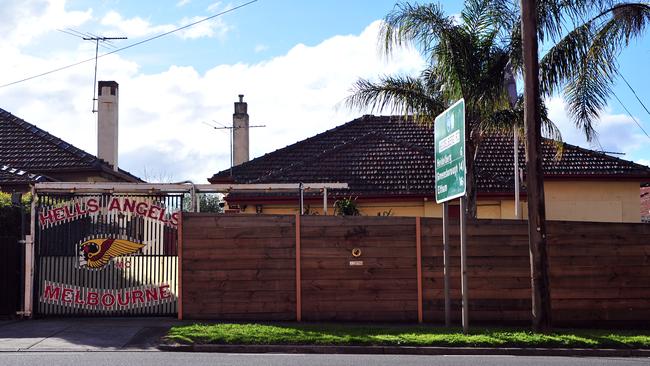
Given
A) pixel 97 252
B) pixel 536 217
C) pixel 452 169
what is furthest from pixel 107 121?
pixel 536 217

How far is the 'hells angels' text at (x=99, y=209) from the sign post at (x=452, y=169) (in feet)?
17.4

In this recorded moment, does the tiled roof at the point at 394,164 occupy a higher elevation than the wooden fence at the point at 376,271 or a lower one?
higher

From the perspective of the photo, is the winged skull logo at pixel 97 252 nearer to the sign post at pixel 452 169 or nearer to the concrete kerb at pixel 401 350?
the concrete kerb at pixel 401 350

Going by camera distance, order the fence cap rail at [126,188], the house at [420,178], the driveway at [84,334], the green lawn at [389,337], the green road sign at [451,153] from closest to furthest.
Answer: the driveway at [84,334] < the green lawn at [389,337] < the green road sign at [451,153] < the fence cap rail at [126,188] < the house at [420,178]

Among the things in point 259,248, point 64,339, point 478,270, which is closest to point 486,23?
point 478,270

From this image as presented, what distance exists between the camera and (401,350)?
1213cm

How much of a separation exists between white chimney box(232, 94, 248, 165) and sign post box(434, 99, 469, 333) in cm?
1815

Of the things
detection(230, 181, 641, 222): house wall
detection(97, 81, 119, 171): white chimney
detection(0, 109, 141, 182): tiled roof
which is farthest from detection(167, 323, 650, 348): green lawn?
detection(97, 81, 119, 171): white chimney

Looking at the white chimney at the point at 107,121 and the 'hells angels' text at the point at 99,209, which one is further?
the white chimney at the point at 107,121

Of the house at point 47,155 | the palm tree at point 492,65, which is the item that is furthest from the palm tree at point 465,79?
the house at point 47,155

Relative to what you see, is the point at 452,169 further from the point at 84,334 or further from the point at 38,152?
the point at 38,152

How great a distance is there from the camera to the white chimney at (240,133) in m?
31.9

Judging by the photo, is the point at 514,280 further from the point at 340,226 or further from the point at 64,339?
the point at 64,339

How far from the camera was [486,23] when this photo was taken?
17953 millimetres
